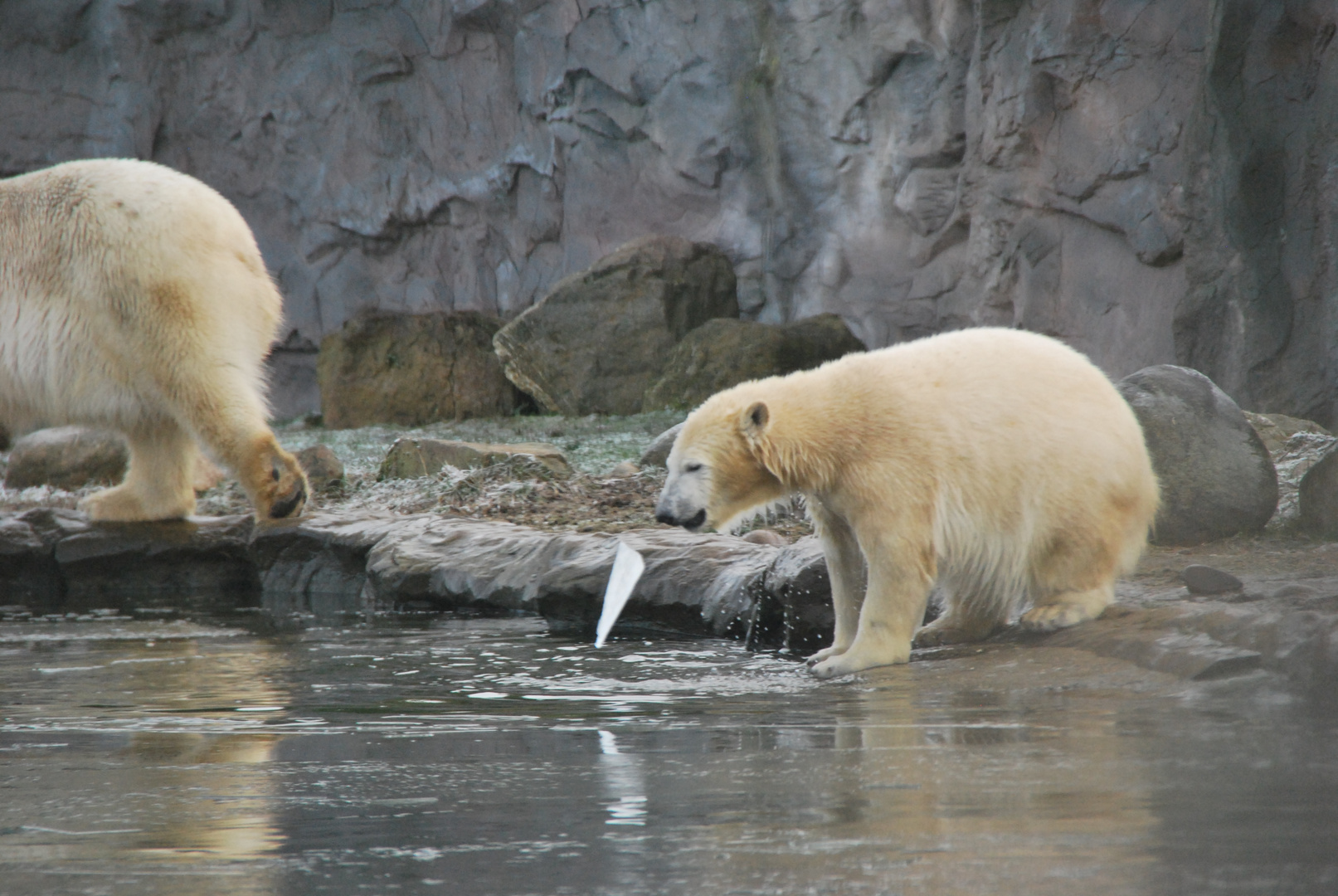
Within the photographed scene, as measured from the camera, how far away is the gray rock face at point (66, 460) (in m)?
8.21

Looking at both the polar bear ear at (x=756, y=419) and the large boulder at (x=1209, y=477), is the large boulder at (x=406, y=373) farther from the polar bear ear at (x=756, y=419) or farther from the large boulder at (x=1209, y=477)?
the polar bear ear at (x=756, y=419)

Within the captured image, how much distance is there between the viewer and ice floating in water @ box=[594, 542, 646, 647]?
14.5 ft

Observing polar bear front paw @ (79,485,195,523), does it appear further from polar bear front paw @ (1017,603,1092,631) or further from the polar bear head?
polar bear front paw @ (1017,603,1092,631)

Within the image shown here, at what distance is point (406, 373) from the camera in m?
13.5

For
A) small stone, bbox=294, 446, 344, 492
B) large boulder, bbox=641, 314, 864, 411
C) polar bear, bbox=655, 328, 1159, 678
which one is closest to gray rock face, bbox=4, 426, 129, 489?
small stone, bbox=294, 446, 344, 492

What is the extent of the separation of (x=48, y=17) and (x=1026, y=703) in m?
16.0

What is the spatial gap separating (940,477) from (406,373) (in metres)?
10.4

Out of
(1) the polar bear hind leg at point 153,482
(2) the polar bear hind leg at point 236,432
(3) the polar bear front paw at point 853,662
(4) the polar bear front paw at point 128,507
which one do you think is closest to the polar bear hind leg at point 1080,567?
(3) the polar bear front paw at point 853,662

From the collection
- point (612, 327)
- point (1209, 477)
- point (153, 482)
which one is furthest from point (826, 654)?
point (612, 327)

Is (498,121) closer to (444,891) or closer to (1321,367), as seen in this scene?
(1321,367)

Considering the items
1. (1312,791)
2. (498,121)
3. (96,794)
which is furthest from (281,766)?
(498,121)

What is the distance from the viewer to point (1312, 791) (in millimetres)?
1994

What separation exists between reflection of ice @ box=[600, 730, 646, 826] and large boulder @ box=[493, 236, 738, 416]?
388 inches

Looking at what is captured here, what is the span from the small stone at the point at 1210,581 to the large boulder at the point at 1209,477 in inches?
56.4
